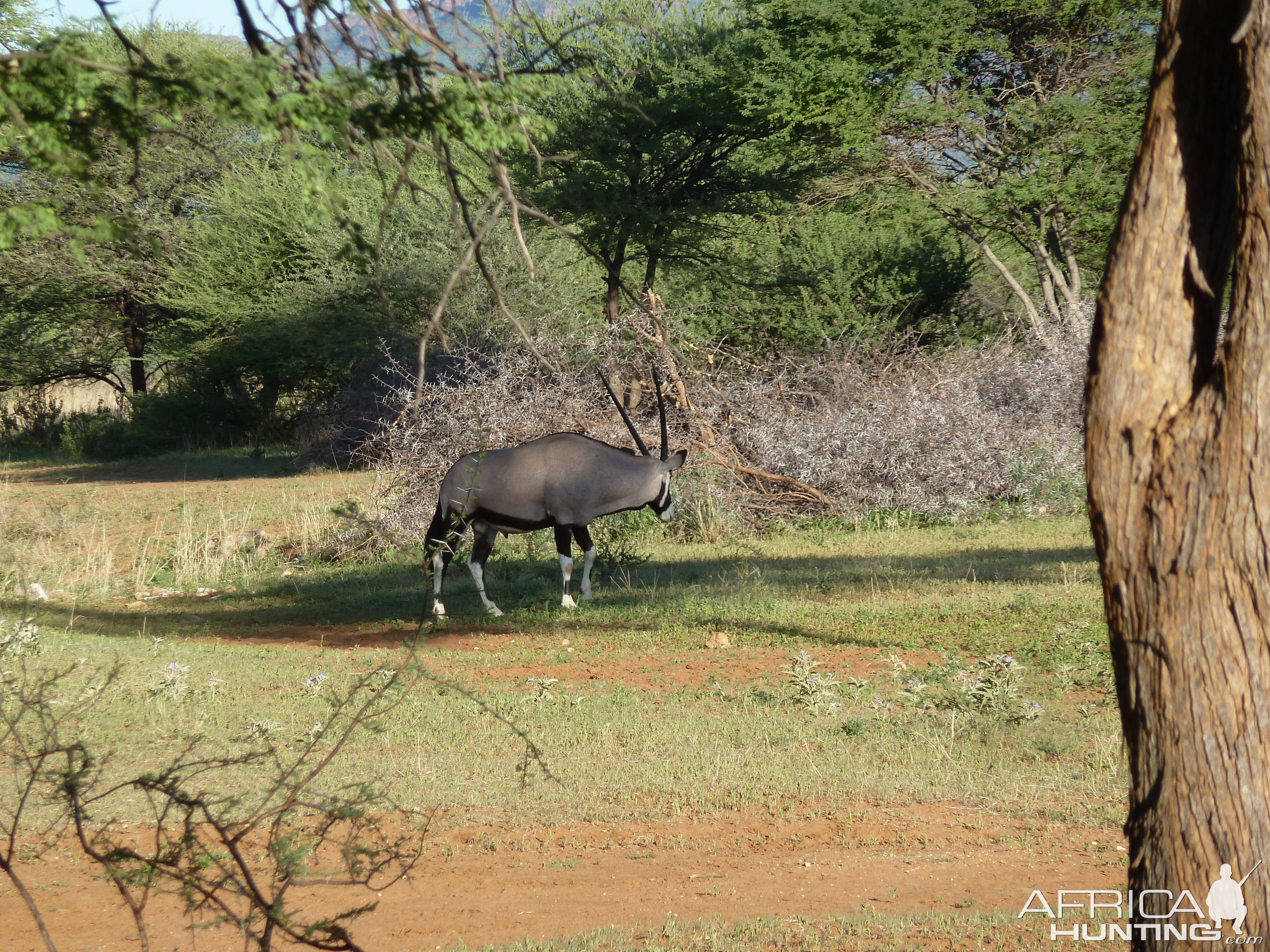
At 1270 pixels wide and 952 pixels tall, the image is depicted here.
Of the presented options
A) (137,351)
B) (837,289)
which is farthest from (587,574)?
(137,351)

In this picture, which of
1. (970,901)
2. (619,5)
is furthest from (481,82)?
(619,5)

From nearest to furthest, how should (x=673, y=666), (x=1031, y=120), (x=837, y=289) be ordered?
(x=673, y=666)
(x=837, y=289)
(x=1031, y=120)

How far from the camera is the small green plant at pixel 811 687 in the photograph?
7773 mm

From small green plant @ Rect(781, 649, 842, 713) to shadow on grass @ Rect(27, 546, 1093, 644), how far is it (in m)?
1.69

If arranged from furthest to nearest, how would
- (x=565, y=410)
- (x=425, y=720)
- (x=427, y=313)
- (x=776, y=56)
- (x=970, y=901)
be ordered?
(x=427, y=313) → (x=776, y=56) → (x=565, y=410) → (x=425, y=720) → (x=970, y=901)

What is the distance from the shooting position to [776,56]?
981 inches

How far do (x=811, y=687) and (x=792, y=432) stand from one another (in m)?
9.92

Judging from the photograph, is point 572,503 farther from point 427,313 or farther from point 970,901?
point 427,313

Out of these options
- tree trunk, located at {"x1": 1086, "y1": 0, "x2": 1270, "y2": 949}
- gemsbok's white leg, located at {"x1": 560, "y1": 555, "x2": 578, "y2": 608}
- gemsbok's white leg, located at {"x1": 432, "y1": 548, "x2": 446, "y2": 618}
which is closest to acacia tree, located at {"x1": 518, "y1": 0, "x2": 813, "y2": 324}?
gemsbok's white leg, located at {"x1": 560, "y1": 555, "x2": 578, "y2": 608}

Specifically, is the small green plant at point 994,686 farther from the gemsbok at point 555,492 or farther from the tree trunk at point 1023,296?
the tree trunk at point 1023,296

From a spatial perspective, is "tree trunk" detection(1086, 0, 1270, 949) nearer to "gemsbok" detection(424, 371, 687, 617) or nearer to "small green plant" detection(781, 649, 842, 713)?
"small green plant" detection(781, 649, 842, 713)

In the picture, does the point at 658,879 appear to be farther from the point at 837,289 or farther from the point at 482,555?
the point at 837,289

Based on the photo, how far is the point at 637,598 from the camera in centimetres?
1238

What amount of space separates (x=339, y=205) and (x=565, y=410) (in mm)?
12868
